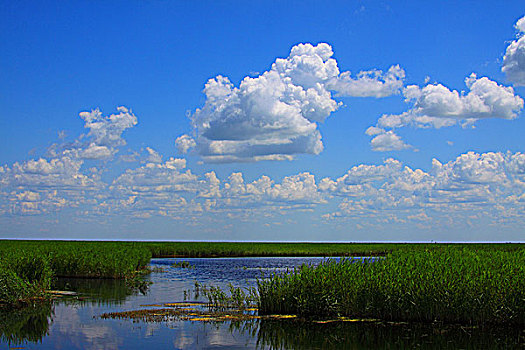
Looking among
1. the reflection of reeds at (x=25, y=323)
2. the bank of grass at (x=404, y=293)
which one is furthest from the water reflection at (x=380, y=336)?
the reflection of reeds at (x=25, y=323)

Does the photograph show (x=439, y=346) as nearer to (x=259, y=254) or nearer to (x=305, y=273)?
(x=305, y=273)

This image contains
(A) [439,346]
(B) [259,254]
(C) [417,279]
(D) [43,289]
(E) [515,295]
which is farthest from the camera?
(B) [259,254]

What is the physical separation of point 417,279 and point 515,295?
10.5 ft

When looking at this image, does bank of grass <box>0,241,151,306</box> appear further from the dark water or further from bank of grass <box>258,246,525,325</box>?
bank of grass <box>258,246,525,325</box>

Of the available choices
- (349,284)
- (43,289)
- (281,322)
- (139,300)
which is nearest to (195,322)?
(281,322)

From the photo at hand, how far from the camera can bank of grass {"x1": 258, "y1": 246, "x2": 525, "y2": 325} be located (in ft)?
60.3

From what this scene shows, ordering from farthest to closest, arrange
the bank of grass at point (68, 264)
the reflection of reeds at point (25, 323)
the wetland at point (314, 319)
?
the bank of grass at point (68, 264) → the reflection of reeds at point (25, 323) → the wetland at point (314, 319)

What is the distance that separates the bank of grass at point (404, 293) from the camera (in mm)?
18391

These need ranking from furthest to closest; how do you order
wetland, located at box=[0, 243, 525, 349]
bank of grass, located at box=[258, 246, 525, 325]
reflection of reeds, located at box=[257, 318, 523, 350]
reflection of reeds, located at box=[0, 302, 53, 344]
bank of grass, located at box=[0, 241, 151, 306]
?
bank of grass, located at box=[0, 241, 151, 306] → bank of grass, located at box=[258, 246, 525, 325] → reflection of reeds, located at box=[0, 302, 53, 344] → wetland, located at box=[0, 243, 525, 349] → reflection of reeds, located at box=[257, 318, 523, 350]

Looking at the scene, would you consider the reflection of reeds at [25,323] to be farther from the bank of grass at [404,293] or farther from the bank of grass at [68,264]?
the bank of grass at [404,293]

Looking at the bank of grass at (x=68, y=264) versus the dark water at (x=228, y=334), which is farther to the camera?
the bank of grass at (x=68, y=264)

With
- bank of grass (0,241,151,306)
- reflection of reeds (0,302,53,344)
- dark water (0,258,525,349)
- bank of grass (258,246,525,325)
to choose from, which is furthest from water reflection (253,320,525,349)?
bank of grass (0,241,151,306)

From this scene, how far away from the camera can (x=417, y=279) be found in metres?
19.3

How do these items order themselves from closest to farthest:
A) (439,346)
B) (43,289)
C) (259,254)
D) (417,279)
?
1. (439,346)
2. (417,279)
3. (43,289)
4. (259,254)
